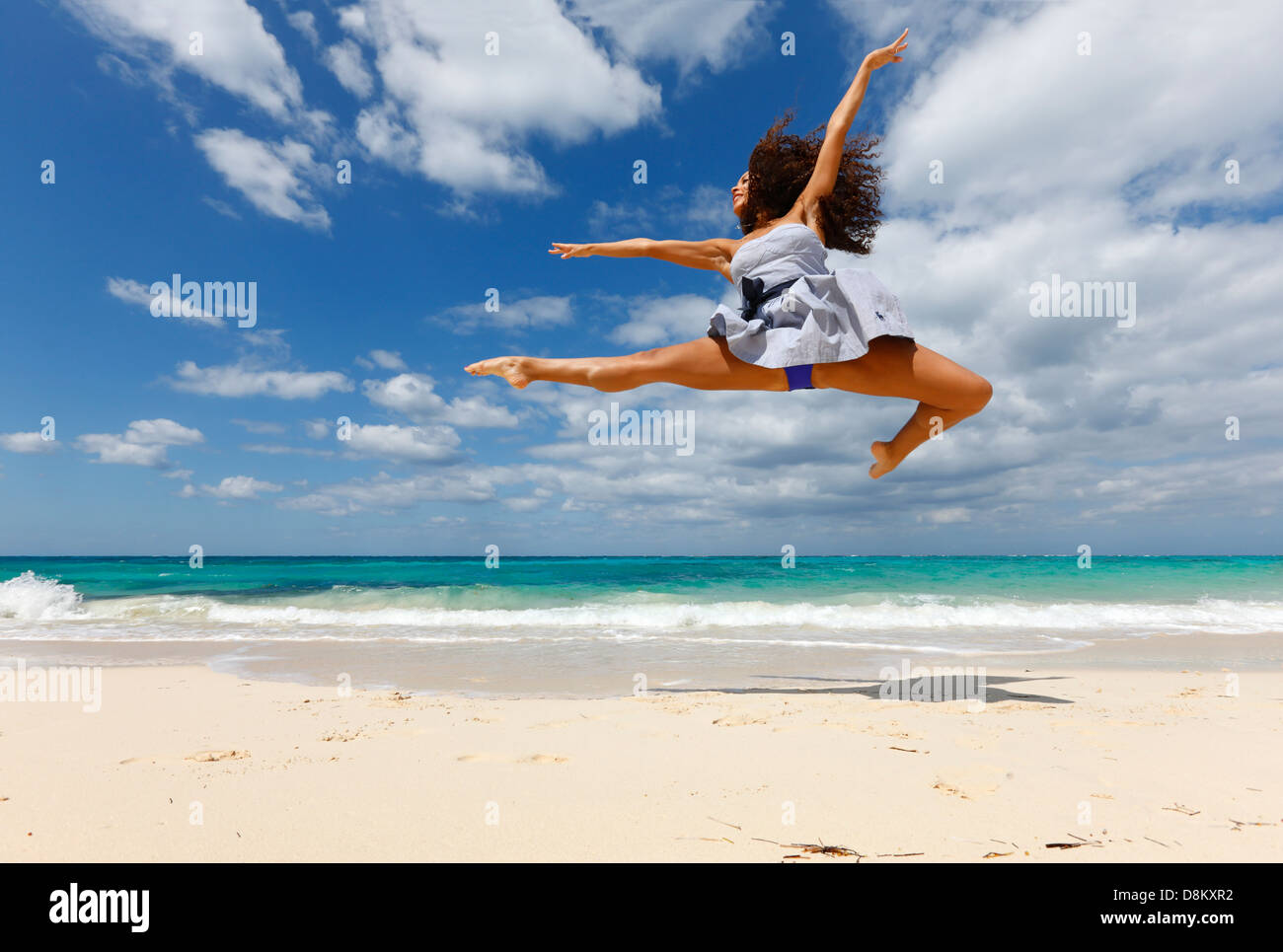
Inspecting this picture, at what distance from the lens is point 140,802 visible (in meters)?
2.86

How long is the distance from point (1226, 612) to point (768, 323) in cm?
1787

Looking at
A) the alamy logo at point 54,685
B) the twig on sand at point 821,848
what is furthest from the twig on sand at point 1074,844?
the alamy logo at point 54,685

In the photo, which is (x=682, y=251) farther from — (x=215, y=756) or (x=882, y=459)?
(x=215, y=756)

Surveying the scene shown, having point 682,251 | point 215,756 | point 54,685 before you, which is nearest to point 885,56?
point 682,251

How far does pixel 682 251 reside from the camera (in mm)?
3111

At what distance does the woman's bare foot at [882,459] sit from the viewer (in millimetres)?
3074

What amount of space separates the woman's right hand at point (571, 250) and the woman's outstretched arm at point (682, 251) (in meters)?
0.03

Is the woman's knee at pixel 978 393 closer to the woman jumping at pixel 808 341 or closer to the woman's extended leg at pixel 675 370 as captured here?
the woman jumping at pixel 808 341

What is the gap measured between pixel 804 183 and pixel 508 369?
65.5 inches

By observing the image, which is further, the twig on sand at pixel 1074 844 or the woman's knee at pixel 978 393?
the woman's knee at pixel 978 393
